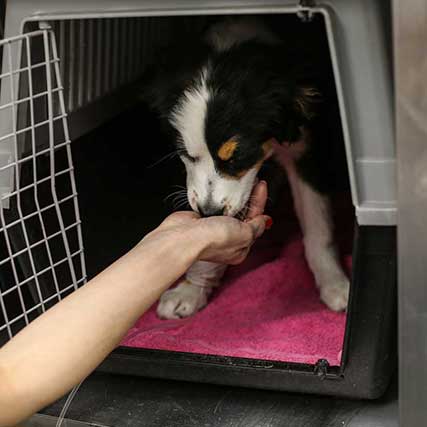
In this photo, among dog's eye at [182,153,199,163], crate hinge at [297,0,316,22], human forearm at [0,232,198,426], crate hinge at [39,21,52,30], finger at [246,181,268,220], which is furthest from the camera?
dog's eye at [182,153,199,163]

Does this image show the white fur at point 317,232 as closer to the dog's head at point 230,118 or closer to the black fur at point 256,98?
the black fur at point 256,98

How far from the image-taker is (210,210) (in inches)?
59.7

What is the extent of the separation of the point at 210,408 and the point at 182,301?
1.22 feet

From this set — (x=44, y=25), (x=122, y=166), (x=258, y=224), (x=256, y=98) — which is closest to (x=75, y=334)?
(x=258, y=224)

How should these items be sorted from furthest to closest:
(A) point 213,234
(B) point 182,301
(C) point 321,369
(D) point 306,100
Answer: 1. (B) point 182,301
2. (D) point 306,100
3. (C) point 321,369
4. (A) point 213,234

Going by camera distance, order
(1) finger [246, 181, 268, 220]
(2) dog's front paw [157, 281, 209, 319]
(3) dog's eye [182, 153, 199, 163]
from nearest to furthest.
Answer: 1. (1) finger [246, 181, 268, 220]
2. (3) dog's eye [182, 153, 199, 163]
3. (2) dog's front paw [157, 281, 209, 319]

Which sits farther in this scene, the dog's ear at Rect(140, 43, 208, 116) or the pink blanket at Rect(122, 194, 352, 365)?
the dog's ear at Rect(140, 43, 208, 116)

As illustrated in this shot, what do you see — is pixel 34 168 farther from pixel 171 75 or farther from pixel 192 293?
pixel 192 293

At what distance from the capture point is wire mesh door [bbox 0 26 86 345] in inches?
51.7

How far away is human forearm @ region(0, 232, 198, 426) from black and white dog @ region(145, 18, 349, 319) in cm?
→ 46

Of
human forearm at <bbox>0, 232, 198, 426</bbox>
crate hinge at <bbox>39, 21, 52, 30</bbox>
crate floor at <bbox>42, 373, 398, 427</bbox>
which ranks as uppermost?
crate hinge at <bbox>39, 21, 52, 30</bbox>

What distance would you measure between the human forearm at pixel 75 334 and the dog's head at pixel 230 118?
0.46 m

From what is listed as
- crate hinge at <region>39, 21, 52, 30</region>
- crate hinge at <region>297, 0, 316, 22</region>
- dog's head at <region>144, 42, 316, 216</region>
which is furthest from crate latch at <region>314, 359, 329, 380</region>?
crate hinge at <region>39, 21, 52, 30</region>

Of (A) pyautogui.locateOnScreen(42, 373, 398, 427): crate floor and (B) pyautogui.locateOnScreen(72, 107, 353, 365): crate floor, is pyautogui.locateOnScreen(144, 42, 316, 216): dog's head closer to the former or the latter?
(B) pyautogui.locateOnScreen(72, 107, 353, 365): crate floor
